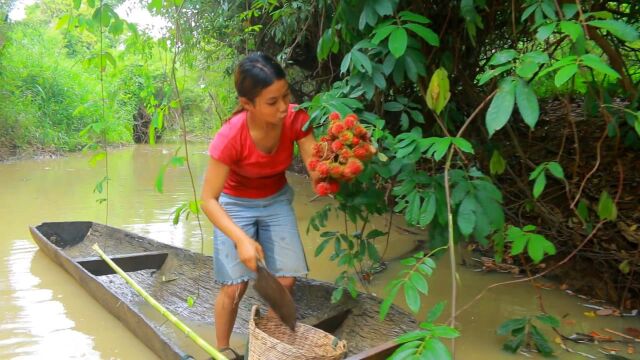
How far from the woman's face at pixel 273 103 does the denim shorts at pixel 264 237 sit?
44cm

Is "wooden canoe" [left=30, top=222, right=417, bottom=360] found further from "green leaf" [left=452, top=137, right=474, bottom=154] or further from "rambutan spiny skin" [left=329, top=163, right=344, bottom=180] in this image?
"green leaf" [left=452, top=137, right=474, bottom=154]

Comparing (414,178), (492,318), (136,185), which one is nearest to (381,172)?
(414,178)

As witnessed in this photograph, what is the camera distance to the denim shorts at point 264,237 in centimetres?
225

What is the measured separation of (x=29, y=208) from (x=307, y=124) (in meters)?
5.14

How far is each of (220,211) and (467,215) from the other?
3.00 feet

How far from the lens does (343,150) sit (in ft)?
5.61

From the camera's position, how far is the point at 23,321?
300cm

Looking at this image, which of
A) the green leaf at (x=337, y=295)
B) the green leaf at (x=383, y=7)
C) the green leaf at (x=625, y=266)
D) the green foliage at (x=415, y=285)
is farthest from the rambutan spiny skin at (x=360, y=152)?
the green leaf at (x=625, y=266)

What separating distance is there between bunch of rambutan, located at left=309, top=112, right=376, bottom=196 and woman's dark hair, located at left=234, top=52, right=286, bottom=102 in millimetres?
319

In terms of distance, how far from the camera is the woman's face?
6.41ft

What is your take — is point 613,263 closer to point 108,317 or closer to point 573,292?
point 573,292

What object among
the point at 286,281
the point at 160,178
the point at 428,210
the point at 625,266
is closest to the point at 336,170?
the point at 428,210

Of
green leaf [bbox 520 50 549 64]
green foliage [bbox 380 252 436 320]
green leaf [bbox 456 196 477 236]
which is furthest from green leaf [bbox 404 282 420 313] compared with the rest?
green leaf [bbox 520 50 549 64]

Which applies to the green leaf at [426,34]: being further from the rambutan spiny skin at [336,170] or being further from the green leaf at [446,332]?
the green leaf at [446,332]
